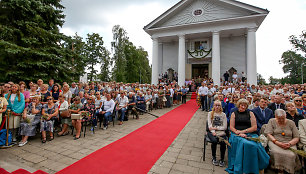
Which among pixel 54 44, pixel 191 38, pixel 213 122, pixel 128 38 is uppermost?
pixel 128 38

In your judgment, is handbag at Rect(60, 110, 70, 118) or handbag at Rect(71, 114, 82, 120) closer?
handbag at Rect(71, 114, 82, 120)

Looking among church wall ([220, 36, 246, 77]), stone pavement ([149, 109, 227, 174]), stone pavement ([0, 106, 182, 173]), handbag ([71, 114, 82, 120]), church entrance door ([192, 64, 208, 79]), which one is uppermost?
church wall ([220, 36, 246, 77])

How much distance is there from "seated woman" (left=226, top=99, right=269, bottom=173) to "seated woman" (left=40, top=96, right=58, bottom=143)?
4.81 meters

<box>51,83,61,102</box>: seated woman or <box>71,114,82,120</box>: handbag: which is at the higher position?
<box>51,83,61,102</box>: seated woman

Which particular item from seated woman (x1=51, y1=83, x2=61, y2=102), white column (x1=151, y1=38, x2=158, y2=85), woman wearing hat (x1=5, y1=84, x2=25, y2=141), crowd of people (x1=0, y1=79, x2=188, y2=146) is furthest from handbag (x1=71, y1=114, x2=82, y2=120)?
white column (x1=151, y1=38, x2=158, y2=85)

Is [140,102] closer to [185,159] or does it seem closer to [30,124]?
[30,124]

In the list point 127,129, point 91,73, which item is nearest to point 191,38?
point 127,129

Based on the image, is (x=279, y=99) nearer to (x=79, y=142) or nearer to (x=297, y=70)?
(x=79, y=142)

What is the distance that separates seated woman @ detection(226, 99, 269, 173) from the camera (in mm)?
2488

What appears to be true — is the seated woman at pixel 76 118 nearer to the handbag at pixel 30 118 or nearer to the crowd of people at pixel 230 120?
the crowd of people at pixel 230 120

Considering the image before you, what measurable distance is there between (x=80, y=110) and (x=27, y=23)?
21.5 feet

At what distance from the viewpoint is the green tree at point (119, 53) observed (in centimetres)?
2420

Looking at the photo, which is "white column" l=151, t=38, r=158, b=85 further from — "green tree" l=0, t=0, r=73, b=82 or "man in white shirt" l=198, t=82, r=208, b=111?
"green tree" l=0, t=0, r=73, b=82

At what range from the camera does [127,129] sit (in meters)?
5.36
